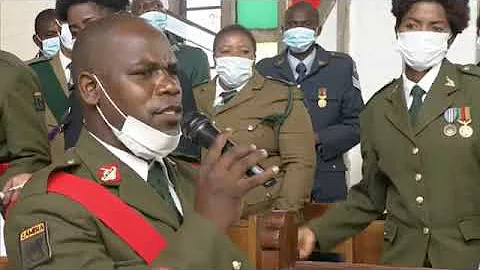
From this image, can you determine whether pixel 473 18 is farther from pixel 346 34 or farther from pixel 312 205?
pixel 312 205

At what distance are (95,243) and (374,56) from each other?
14.0ft

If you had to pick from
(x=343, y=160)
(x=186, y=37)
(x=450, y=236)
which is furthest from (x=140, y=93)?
(x=186, y=37)

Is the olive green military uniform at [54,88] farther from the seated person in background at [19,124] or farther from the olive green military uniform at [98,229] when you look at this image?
the olive green military uniform at [98,229]

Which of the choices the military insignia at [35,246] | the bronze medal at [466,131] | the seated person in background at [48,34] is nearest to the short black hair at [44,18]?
the seated person in background at [48,34]

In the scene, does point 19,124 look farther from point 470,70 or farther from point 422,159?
point 470,70

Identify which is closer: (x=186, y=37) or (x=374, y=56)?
(x=374, y=56)

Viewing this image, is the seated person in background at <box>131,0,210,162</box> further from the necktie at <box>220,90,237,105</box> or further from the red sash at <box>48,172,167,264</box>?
the red sash at <box>48,172,167,264</box>

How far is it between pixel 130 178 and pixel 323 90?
2693 mm

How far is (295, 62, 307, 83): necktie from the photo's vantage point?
4.59m

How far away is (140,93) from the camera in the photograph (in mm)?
1922

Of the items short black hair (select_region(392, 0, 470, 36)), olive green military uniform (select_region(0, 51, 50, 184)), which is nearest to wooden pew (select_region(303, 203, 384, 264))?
short black hair (select_region(392, 0, 470, 36))

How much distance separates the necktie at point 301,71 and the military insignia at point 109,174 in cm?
274

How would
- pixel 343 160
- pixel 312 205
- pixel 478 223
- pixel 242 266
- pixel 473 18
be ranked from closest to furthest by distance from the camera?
pixel 242 266, pixel 478 223, pixel 312 205, pixel 343 160, pixel 473 18

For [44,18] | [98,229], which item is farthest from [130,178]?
[44,18]
